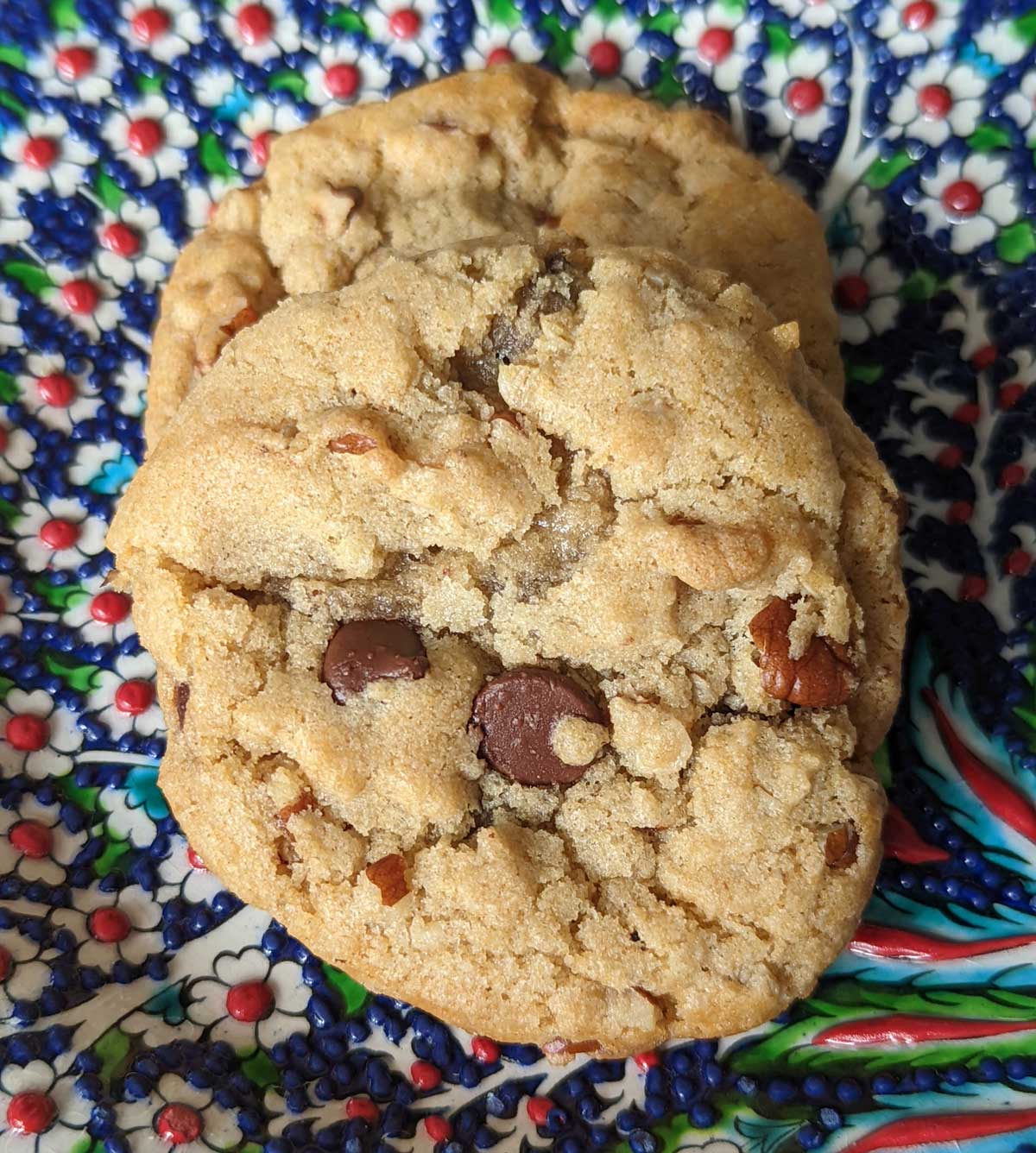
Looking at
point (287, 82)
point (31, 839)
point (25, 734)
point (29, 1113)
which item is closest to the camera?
point (29, 1113)

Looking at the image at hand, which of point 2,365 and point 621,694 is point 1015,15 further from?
point 2,365

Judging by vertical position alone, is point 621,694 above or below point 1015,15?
below

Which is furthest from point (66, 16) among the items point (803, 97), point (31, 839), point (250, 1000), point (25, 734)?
point (250, 1000)

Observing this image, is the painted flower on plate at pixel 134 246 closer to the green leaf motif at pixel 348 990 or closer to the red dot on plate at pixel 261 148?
the red dot on plate at pixel 261 148

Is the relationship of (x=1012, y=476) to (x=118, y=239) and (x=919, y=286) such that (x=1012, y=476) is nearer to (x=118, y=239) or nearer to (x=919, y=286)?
(x=919, y=286)

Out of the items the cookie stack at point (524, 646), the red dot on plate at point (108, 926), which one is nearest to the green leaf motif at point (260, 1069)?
the red dot on plate at point (108, 926)

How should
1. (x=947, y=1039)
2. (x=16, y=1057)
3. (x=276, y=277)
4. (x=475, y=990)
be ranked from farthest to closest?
(x=276, y=277) < (x=947, y=1039) < (x=16, y=1057) < (x=475, y=990)

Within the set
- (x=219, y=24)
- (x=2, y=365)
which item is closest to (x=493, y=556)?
(x=2, y=365)
